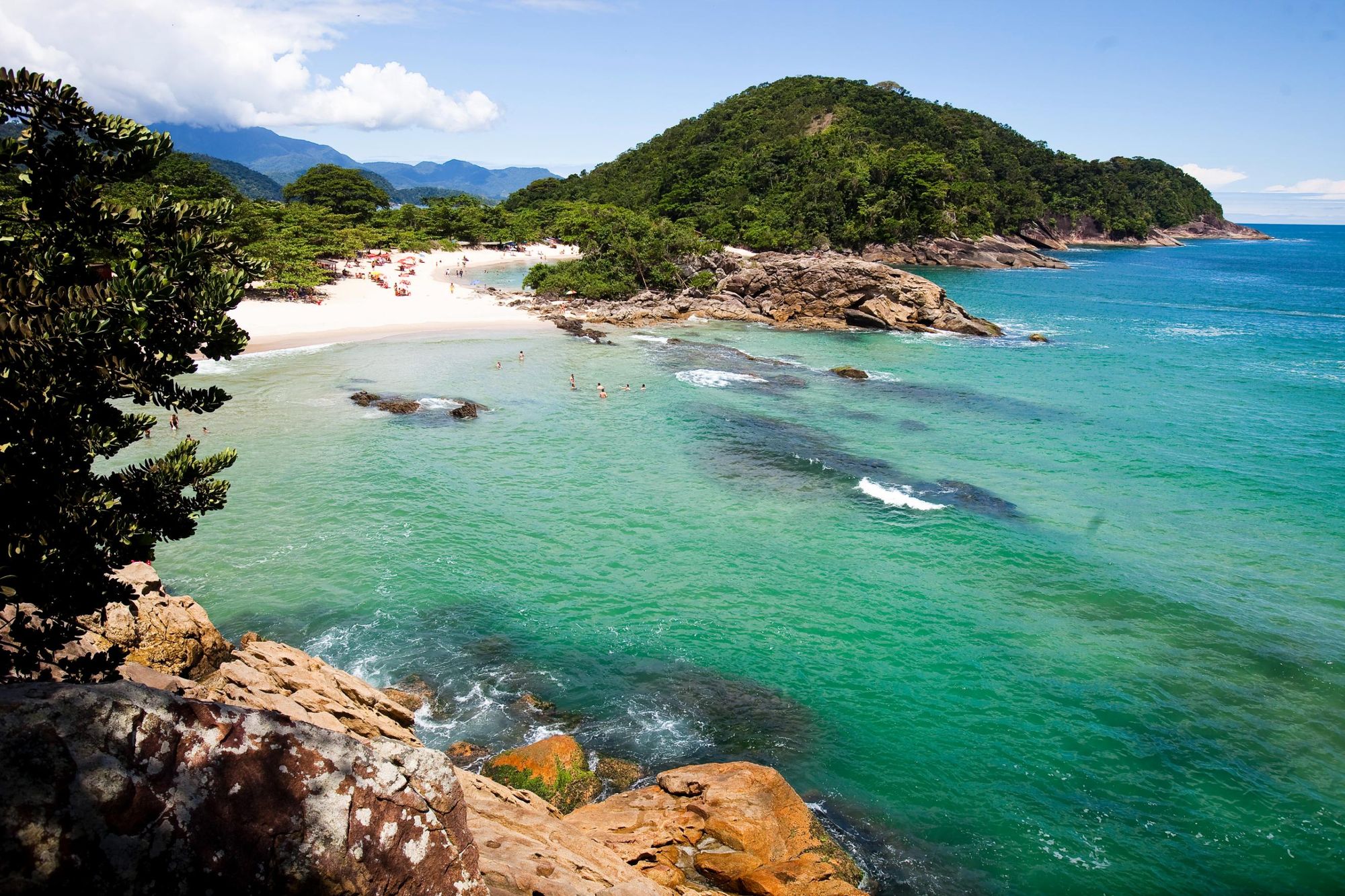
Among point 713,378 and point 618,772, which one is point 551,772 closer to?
point 618,772

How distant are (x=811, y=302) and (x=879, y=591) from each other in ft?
159

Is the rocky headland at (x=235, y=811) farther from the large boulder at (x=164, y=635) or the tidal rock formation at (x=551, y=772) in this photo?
the tidal rock formation at (x=551, y=772)

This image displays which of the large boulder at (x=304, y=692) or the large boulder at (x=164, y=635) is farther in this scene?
the large boulder at (x=164, y=635)

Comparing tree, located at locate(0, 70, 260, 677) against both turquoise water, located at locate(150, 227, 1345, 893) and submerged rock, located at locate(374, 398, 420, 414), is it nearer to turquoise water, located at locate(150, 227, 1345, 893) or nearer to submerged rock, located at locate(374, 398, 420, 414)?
turquoise water, located at locate(150, 227, 1345, 893)

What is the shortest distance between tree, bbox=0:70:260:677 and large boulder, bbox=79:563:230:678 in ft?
12.3

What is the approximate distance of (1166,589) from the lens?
21.6 meters

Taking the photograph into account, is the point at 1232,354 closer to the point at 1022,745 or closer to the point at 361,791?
the point at 1022,745

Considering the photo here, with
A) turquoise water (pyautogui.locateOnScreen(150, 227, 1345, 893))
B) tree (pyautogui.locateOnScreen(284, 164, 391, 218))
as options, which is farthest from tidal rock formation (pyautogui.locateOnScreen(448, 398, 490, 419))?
tree (pyautogui.locateOnScreen(284, 164, 391, 218))

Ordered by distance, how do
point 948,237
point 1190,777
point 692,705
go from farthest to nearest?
point 948,237, point 692,705, point 1190,777

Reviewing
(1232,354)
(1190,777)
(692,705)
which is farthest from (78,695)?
(1232,354)

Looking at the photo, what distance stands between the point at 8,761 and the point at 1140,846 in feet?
52.6

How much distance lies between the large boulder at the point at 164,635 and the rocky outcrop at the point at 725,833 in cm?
655

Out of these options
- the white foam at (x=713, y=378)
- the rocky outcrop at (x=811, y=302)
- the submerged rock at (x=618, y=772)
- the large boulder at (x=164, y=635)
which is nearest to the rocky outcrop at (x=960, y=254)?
the rocky outcrop at (x=811, y=302)

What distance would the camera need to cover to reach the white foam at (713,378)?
43594 millimetres
